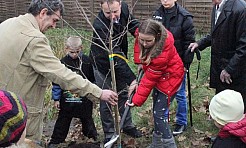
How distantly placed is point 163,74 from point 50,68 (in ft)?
4.08

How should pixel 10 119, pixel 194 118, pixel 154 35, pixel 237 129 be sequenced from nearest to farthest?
pixel 10 119 → pixel 237 129 → pixel 154 35 → pixel 194 118

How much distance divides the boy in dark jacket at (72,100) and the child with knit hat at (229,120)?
183 centimetres

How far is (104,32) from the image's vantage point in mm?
4277

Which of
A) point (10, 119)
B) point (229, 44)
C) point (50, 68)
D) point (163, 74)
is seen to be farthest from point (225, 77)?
point (10, 119)

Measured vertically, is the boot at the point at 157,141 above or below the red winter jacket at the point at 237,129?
below

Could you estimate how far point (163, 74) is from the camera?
3965mm

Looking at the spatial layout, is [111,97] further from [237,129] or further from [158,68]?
[237,129]

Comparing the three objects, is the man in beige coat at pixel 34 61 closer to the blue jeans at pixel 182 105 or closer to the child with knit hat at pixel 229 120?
the child with knit hat at pixel 229 120

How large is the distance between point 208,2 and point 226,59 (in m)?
7.34

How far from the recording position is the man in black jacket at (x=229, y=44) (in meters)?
4.10

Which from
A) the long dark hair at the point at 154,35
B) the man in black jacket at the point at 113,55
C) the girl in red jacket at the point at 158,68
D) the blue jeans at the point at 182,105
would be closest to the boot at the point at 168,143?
the girl in red jacket at the point at 158,68

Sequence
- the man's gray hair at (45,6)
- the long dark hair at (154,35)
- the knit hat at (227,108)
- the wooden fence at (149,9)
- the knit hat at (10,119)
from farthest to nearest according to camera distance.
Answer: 1. the wooden fence at (149,9)
2. the long dark hair at (154,35)
3. the man's gray hair at (45,6)
4. the knit hat at (227,108)
5. the knit hat at (10,119)

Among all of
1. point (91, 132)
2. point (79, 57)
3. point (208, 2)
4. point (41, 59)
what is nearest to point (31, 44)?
point (41, 59)

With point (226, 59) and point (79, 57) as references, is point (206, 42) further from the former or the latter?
point (79, 57)
